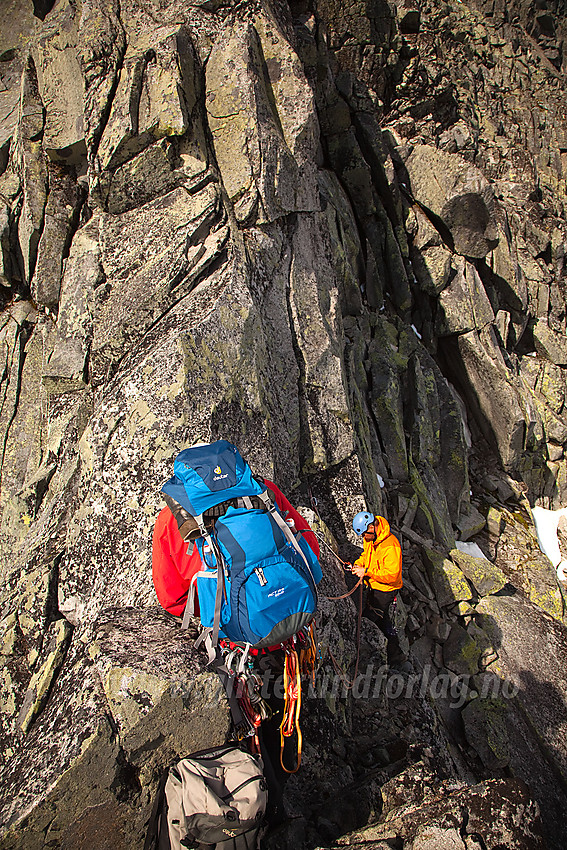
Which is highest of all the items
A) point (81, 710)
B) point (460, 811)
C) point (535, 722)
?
point (81, 710)

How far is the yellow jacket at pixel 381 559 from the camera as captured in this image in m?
8.82

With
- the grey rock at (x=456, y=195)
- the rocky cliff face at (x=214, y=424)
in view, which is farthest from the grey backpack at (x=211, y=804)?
the grey rock at (x=456, y=195)

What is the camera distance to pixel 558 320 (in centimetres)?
2503

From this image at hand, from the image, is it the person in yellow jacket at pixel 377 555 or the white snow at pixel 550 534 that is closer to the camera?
the person in yellow jacket at pixel 377 555

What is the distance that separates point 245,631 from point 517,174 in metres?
30.0

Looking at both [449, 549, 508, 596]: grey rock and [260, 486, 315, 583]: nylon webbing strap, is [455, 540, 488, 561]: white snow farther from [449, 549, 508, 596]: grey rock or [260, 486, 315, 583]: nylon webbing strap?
[260, 486, 315, 583]: nylon webbing strap

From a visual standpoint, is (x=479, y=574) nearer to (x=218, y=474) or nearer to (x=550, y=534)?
(x=550, y=534)

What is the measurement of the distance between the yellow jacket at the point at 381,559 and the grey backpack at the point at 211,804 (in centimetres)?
469

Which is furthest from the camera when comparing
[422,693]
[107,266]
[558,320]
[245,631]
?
[558,320]


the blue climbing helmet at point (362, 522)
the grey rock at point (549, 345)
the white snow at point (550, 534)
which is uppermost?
the blue climbing helmet at point (362, 522)

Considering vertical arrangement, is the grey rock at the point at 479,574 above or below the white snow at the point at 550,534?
above

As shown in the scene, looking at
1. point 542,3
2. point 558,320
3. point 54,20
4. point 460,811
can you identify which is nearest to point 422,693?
point 460,811

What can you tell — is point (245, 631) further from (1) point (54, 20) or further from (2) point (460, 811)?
(1) point (54, 20)

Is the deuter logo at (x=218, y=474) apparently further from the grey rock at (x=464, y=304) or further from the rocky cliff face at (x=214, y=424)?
the grey rock at (x=464, y=304)
